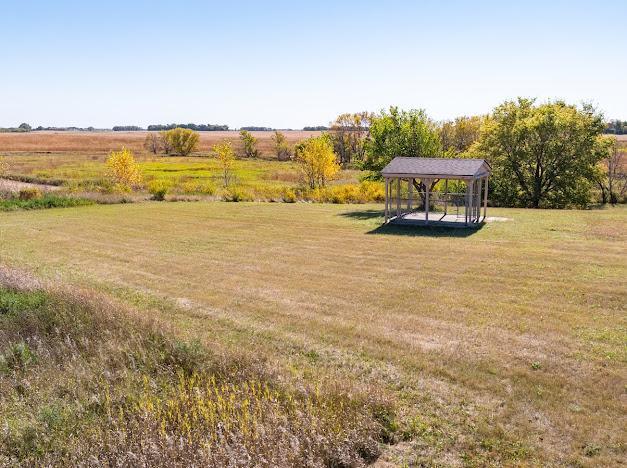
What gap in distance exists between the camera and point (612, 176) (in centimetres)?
3684

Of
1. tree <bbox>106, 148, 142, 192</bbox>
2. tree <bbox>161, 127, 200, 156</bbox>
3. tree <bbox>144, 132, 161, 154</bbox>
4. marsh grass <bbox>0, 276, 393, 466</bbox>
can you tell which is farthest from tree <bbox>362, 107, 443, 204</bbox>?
tree <bbox>144, 132, 161, 154</bbox>

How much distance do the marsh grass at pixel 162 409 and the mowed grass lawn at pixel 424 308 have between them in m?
0.60

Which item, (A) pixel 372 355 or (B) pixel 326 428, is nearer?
(B) pixel 326 428

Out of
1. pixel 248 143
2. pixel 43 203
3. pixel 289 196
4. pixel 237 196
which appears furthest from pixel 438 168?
pixel 248 143

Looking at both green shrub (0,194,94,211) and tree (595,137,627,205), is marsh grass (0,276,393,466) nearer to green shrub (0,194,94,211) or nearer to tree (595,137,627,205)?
green shrub (0,194,94,211)

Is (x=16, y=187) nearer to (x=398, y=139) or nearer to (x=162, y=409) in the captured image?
(x=398, y=139)

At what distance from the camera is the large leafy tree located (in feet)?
92.9

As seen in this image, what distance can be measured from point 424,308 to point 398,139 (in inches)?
738

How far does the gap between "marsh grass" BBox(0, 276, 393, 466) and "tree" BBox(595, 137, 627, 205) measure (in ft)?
105

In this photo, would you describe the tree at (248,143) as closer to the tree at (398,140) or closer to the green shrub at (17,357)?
the tree at (398,140)

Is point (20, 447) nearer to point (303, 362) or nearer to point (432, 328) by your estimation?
point (303, 362)

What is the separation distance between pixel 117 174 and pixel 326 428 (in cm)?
3782

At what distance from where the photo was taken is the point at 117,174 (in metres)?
39.8

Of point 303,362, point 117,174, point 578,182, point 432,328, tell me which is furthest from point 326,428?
point 117,174
